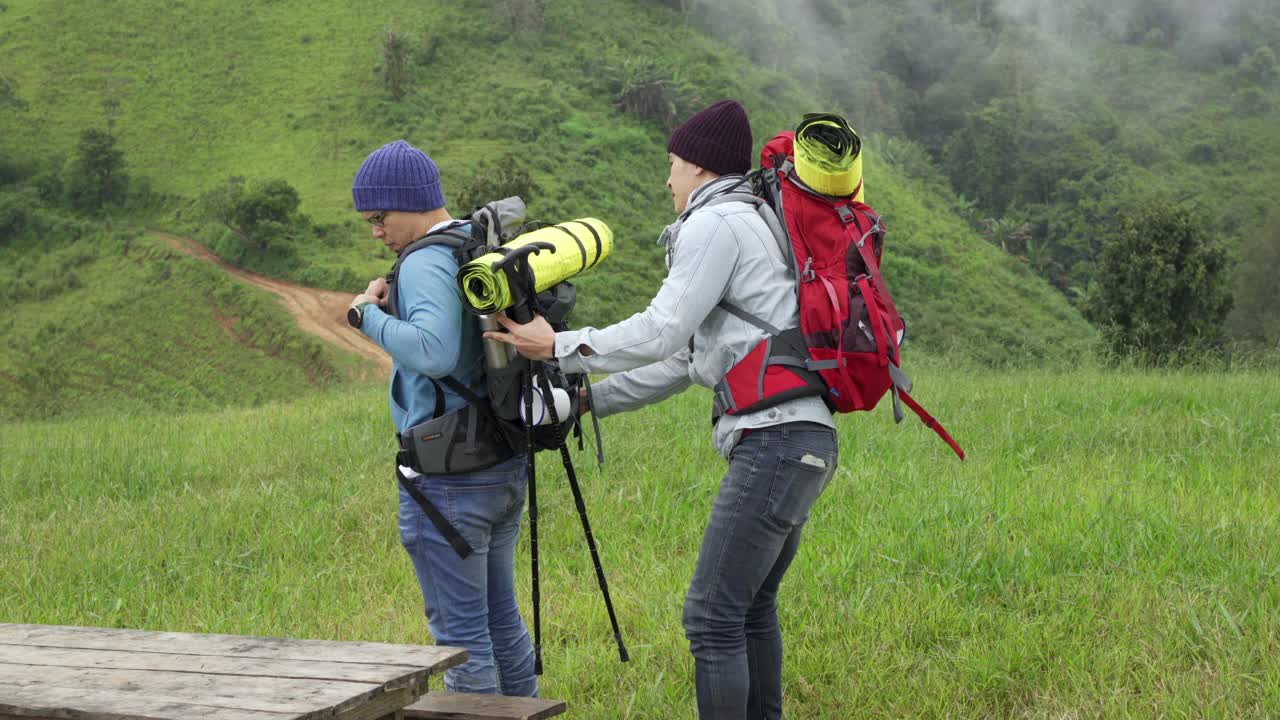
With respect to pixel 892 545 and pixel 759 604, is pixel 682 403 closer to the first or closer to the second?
pixel 892 545

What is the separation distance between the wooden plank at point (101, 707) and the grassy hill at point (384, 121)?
32.0m

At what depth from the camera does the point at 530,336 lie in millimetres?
3104

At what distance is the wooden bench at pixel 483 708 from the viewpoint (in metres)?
2.98

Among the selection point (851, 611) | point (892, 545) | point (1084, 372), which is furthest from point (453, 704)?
point (1084, 372)

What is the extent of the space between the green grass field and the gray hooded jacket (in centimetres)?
152

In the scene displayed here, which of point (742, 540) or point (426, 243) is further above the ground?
point (426, 243)

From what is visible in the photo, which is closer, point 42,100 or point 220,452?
point 220,452

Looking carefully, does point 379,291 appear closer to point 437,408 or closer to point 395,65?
point 437,408

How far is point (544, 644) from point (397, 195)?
233 cm

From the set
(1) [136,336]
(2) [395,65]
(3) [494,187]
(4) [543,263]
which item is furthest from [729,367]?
(2) [395,65]

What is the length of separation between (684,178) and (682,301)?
1.51 ft

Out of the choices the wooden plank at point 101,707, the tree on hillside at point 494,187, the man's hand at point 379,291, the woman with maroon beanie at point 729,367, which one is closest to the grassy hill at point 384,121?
the tree on hillside at point 494,187

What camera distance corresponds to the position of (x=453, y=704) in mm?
3109

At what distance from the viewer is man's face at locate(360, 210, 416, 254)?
3326 millimetres
